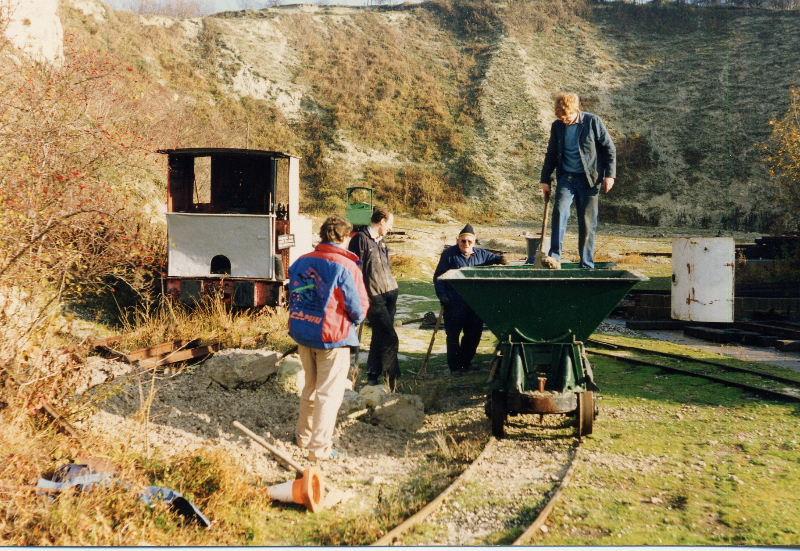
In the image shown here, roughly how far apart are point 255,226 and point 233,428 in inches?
198

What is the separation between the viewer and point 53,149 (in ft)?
28.6

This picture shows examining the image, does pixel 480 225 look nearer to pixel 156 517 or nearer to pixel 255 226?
pixel 255 226

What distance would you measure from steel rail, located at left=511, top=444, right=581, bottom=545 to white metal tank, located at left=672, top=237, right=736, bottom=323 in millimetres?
6524

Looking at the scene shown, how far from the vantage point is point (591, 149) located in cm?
745

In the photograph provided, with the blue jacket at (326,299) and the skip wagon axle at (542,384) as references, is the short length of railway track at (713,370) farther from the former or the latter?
the blue jacket at (326,299)

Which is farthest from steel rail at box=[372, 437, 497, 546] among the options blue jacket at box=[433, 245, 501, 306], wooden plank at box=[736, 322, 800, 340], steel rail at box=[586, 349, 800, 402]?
wooden plank at box=[736, 322, 800, 340]

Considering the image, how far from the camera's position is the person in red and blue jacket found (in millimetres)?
5121

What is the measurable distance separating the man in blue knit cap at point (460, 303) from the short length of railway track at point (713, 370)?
7.31ft

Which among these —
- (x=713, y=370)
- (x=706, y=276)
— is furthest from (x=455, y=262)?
(x=706, y=276)

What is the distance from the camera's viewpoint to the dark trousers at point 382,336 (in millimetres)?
7349

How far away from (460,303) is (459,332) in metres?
0.47

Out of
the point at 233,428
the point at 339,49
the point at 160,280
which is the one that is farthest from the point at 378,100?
the point at 233,428

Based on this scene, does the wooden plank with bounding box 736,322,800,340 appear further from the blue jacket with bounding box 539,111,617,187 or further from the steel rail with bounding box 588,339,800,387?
the blue jacket with bounding box 539,111,617,187

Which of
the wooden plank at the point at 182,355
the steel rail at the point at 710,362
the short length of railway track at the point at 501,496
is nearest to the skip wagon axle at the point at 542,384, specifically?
the short length of railway track at the point at 501,496
